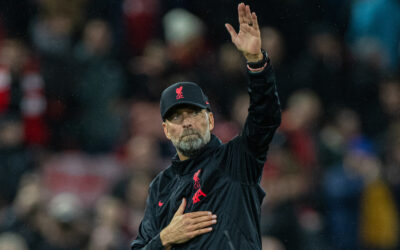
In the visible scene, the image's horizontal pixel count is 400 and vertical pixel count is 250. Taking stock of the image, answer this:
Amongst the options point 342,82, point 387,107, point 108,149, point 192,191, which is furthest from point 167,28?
point 192,191

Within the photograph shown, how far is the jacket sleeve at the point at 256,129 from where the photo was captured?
11.7ft

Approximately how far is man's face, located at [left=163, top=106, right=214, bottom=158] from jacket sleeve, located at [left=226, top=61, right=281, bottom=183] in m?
0.17

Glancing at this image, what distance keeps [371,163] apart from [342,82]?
1.18 meters

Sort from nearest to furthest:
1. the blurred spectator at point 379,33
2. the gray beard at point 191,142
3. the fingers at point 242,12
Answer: the fingers at point 242,12
the gray beard at point 191,142
the blurred spectator at point 379,33

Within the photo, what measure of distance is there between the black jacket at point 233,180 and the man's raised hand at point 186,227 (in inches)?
1.4

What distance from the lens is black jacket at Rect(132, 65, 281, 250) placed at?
11.7 feet

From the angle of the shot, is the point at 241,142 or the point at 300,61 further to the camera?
the point at 300,61

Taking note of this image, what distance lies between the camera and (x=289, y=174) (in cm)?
690

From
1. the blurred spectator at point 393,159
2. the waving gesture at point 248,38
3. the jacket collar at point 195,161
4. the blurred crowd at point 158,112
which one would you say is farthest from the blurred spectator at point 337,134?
the waving gesture at point 248,38

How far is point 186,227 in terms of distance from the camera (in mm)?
3635

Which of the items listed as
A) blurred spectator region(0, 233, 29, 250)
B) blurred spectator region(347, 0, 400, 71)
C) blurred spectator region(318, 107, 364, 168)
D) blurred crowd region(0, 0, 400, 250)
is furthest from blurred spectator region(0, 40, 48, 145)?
blurred spectator region(347, 0, 400, 71)

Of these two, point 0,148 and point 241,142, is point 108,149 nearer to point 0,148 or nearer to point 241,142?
point 0,148

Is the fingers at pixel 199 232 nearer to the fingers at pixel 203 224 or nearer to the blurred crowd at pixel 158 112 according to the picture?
the fingers at pixel 203 224

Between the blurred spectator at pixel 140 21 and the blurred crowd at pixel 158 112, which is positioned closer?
the blurred crowd at pixel 158 112
